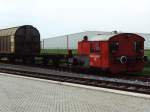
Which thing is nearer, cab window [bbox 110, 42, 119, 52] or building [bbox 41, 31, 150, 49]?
cab window [bbox 110, 42, 119, 52]

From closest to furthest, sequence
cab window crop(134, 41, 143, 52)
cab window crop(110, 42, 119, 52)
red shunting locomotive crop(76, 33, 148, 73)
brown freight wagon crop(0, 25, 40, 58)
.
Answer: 1. red shunting locomotive crop(76, 33, 148, 73)
2. cab window crop(110, 42, 119, 52)
3. cab window crop(134, 41, 143, 52)
4. brown freight wagon crop(0, 25, 40, 58)

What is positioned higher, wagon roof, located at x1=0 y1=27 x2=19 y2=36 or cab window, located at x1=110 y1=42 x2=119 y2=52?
wagon roof, located at x1=0 y1=27 x2=19 y2=36

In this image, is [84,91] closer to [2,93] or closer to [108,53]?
[2,93]

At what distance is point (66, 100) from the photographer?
11.4m

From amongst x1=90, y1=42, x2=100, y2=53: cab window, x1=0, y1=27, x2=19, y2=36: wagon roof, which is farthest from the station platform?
x1=0, y1=27, x2=19, y2=36: wagon roof

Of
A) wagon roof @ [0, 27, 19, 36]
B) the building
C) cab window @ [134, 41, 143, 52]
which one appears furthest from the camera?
the building

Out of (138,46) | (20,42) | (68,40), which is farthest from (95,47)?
(68,40)

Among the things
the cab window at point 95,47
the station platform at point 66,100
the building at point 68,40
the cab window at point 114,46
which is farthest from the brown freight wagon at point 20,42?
the station platform at point 66,100

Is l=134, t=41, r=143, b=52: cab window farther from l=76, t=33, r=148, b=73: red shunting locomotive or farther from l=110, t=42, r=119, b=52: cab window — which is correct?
l=110, t=42, r=119, b=52: cab window

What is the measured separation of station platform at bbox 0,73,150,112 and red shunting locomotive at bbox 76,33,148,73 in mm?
4906

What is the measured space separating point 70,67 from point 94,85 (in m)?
8.34

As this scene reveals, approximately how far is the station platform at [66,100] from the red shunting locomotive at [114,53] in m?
4.91

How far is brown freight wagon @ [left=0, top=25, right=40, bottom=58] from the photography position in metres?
30.8

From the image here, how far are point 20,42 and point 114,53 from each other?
13.5 m
